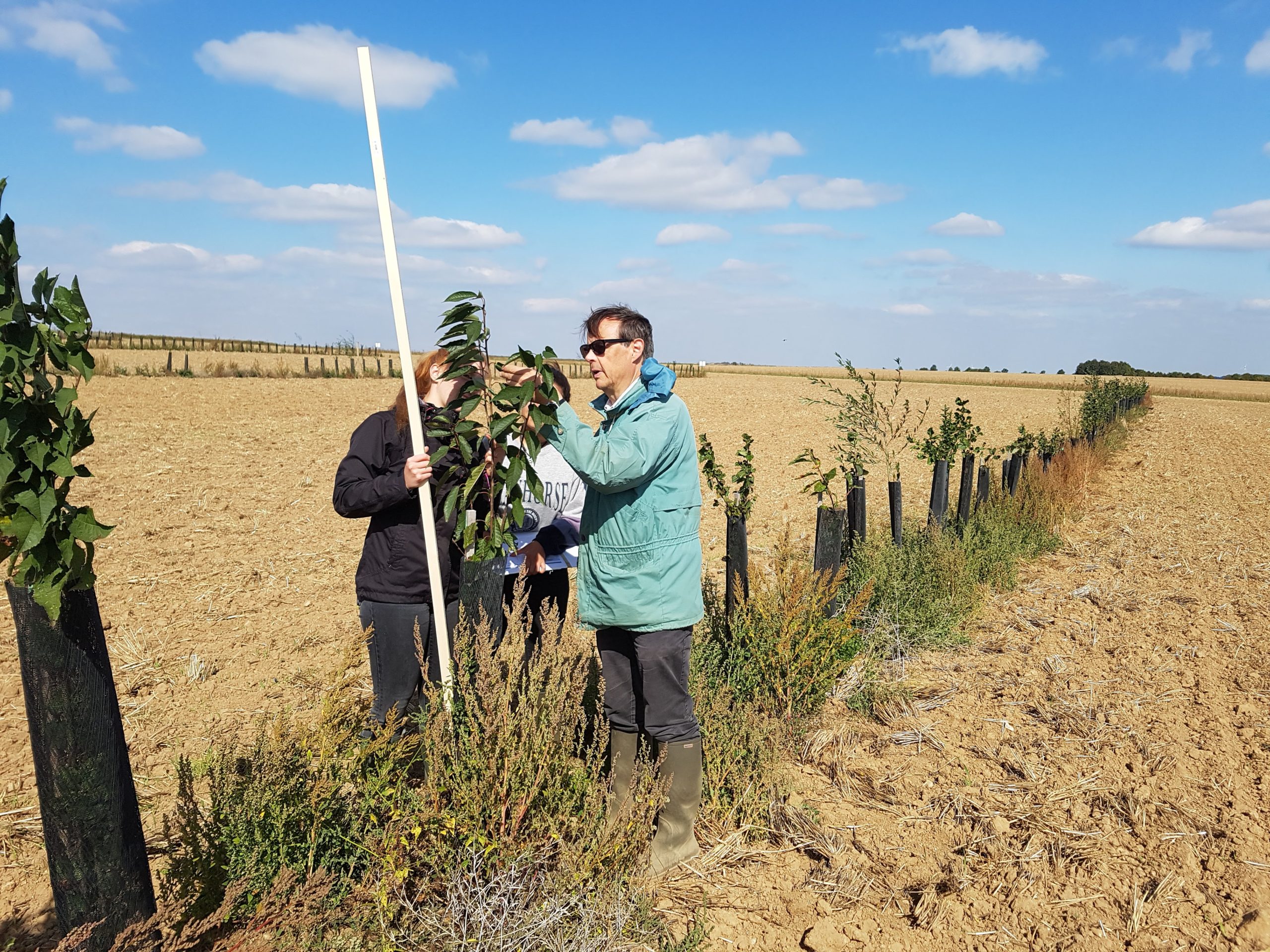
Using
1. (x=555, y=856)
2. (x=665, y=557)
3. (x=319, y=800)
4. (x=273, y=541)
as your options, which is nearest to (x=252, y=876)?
(x=319, y=800)

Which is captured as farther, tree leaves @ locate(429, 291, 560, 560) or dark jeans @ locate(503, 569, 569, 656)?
dark jeans @ locate(503, 569, 569, 656)

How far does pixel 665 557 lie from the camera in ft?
9.78

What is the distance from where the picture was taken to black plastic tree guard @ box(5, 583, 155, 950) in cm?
196

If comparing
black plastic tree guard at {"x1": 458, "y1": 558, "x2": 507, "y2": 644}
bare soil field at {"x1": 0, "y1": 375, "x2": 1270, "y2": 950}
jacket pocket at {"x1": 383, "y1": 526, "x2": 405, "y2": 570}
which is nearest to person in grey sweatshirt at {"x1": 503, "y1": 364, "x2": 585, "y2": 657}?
black plastic tree guard at {"x1": 458, "y1": 558, "x2": 507, "y2": 644}

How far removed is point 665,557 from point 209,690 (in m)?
3.57

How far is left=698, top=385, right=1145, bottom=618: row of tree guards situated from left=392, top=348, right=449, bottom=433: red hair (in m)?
2.00

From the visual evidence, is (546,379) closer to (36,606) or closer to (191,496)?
(36,606)

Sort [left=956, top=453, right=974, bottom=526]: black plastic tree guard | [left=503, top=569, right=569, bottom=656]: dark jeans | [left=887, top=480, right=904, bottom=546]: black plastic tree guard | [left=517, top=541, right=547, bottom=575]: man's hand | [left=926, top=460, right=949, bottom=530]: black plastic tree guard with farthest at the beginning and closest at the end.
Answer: [left=956, top=453, right=974, bottom=526]: black plastic tree guard < [left=926, top=460, right=949, bottom=530]: black plastic tree guard < [left=887, top=480, right=904, bottom=546]: black plastic tree guard < [left=503, top=569, right=569, bottom=656]: dark jeans < [left=517, top=541, right=547, bottom=575]: man's hand

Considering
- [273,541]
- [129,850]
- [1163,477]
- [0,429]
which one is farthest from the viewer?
[1163,477]

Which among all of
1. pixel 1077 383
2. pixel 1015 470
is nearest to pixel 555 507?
pixel 1015 470

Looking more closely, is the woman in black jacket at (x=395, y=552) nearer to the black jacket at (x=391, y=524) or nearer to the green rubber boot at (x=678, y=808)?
the black jacket at (x=391, y=524)

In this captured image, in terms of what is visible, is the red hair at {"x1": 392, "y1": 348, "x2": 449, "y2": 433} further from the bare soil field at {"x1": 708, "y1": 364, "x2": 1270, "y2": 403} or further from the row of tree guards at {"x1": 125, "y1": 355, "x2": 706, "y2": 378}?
the bare soil field at {"x1": 708, "y1": 364, "x2": 1270, "y2": 403}

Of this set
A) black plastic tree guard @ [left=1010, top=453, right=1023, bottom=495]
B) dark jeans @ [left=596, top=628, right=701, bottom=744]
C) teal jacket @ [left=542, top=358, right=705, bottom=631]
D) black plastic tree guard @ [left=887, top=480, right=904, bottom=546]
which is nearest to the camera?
teal jacket @ [left=542, top=358, right=705, bottom=631]

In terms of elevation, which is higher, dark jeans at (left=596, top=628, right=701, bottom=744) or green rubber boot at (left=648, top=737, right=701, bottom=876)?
dark jeans at (left=596, top=628, right=701, bottom=744)
